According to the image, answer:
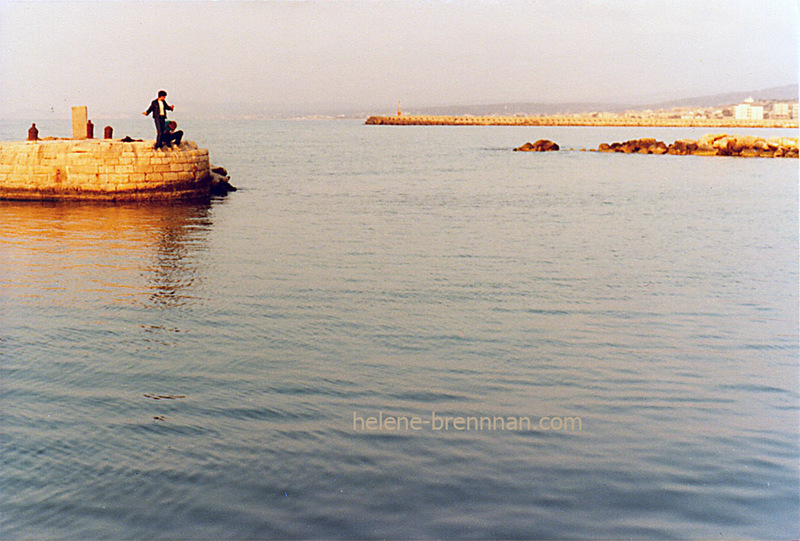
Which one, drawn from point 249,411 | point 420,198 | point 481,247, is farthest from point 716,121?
point 249,411

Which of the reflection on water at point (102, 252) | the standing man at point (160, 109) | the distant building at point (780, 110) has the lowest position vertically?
the reflection on water at point (102, 252)

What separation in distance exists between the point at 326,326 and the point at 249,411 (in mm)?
2650

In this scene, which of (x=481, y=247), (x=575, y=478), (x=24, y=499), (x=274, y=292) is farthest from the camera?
(x=481, y=247)

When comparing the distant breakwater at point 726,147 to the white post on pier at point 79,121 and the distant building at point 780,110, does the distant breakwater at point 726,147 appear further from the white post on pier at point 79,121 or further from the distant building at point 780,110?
the distant building at point 780,110

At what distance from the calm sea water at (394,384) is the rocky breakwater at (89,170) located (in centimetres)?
445

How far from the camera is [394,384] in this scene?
716cm

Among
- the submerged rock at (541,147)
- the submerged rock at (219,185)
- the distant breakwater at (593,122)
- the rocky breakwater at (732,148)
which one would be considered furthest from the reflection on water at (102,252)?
the distant breakwater at (593,122)

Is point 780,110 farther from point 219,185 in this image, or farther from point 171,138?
point 171,138

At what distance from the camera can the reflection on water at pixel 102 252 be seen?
10938 millimetres

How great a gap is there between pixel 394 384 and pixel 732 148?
47743 millimetres

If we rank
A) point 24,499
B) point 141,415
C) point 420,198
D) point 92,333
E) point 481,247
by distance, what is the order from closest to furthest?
point 24,499
point 141,415
point 92,333
point 481,247
point 420,198

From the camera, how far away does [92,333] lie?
888 centimetres

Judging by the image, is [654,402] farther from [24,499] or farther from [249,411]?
[24,499]

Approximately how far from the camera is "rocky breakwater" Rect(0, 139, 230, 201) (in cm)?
2012
